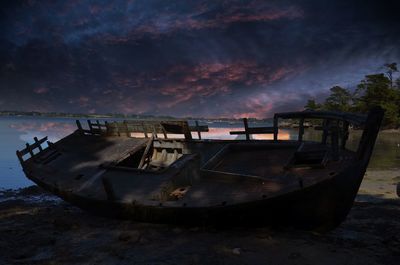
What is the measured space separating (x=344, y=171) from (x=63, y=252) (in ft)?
21.7

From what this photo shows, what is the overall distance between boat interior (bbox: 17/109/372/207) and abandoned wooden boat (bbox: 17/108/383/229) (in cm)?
3

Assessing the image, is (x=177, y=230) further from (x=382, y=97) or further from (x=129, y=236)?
(x=382, y=97)

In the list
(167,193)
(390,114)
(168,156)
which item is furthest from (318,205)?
(390,114)

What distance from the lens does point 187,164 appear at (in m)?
10.4

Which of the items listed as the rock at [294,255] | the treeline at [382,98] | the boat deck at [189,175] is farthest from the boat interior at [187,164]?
the treeline at [382,98]

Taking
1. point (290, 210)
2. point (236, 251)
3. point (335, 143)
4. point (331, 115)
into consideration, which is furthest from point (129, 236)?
point (331, 115)

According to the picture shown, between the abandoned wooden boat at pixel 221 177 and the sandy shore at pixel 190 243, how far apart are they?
396 millimetres

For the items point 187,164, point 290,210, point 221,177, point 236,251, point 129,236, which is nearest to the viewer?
point 236,251

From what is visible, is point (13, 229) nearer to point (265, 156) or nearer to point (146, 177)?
point (146, 177)

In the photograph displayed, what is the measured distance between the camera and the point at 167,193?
9438mm

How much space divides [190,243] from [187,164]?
2.92 meters

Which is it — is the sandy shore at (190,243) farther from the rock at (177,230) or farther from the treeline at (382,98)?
the treeline at (382,98)

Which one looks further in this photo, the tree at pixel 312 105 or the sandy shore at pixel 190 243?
the tree at pixel 312 105

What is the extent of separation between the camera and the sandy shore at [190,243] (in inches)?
277
